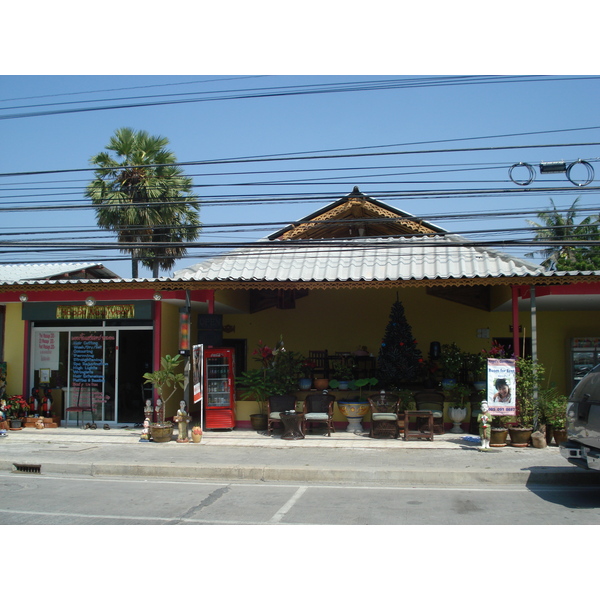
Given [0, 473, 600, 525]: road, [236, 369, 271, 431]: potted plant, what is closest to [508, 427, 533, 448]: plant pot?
[0, 473, 600, 525]: road

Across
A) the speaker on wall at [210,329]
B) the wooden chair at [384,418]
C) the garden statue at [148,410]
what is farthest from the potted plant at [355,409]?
the garden statue at [148,410]

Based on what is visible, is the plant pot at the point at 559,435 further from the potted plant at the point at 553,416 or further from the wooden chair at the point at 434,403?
the wooden chair at the point at 434,403

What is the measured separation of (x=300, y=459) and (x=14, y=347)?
31.3 feet

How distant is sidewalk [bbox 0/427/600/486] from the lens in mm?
9539

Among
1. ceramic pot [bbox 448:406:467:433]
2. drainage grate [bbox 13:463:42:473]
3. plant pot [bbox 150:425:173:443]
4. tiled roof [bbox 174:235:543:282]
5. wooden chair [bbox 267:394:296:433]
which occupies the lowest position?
drainage grate [bbox 13:463:42:473]

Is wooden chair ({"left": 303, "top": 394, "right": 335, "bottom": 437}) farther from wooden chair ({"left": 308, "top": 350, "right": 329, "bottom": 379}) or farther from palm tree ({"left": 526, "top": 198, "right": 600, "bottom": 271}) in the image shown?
palm tree ({"left": 526, "top": 198, "right": 600, "bottom": 271})

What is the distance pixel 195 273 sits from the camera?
14.1 meters

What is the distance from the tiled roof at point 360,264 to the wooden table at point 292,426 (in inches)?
122

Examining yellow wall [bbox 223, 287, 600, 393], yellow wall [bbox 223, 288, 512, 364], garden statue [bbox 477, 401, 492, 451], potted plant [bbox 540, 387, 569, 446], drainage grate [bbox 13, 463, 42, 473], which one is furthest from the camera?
yellow wall [bbox 223, 288, 512, 364]

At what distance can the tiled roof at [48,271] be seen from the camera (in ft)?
68.7

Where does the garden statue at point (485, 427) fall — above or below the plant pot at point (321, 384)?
below

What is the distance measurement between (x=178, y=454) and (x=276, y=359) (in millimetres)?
3853

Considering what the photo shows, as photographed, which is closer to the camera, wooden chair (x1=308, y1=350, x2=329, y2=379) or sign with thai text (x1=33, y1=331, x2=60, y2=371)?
sign with thai text (x1=33, y1=331, x2=60, y2=371)

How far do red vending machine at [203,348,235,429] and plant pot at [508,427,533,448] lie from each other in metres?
6.42
